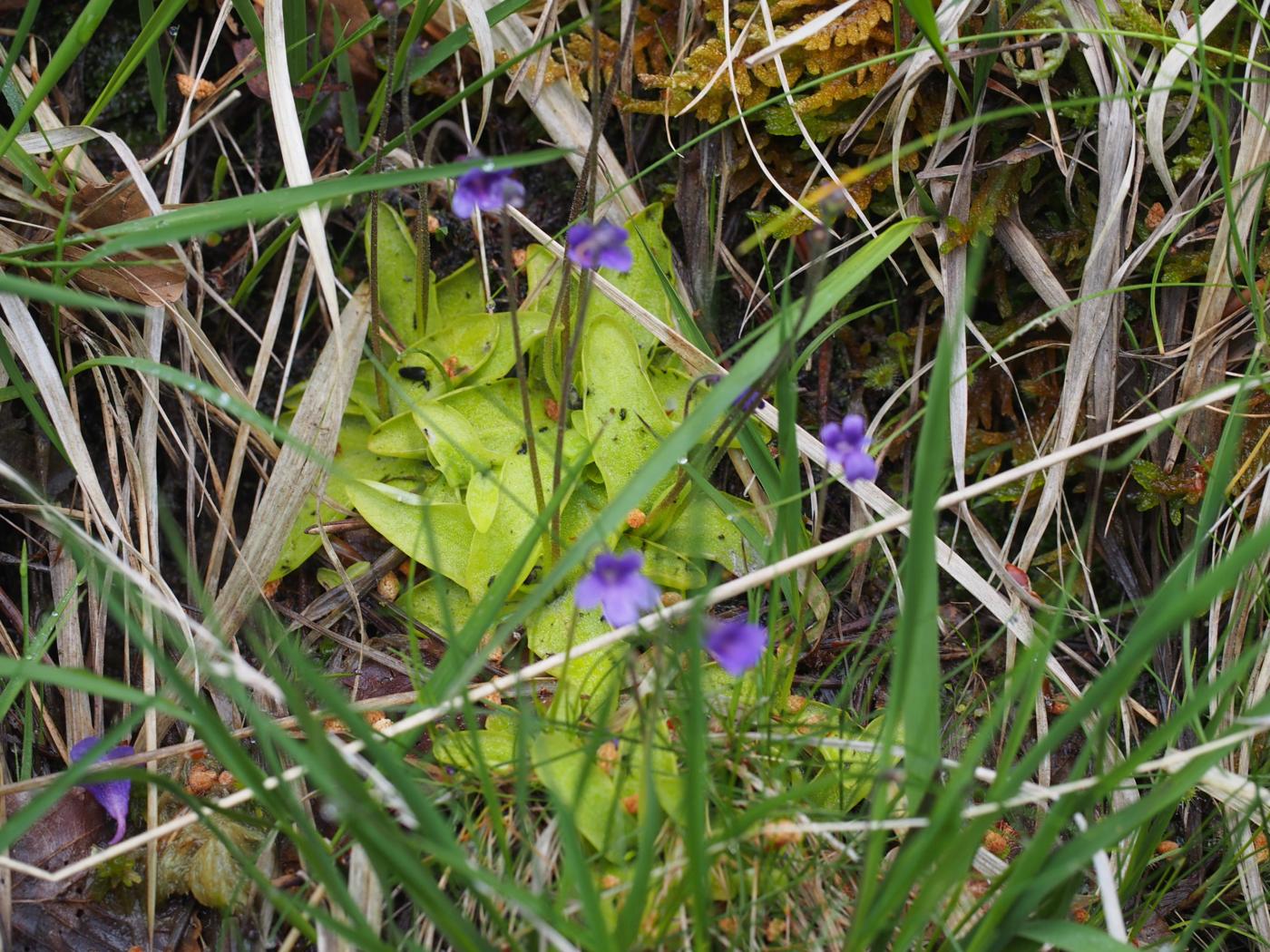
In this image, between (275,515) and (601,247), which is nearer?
(601,247)

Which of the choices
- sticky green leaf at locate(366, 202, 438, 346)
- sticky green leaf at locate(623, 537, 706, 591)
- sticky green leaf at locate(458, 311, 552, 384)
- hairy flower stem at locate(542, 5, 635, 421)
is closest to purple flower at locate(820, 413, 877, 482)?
hairy flower stem at locate(542, 5, 635, 421)

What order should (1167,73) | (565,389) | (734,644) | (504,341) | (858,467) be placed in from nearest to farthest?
(734,644)
(858,467)
(565,389)
(1167,73)
(504,341)

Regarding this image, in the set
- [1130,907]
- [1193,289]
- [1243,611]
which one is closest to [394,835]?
[1130,907]

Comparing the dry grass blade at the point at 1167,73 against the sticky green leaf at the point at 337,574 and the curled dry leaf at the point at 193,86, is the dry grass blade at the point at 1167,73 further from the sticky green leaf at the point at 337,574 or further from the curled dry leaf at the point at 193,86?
the curled dry leaf at the point at 193,86

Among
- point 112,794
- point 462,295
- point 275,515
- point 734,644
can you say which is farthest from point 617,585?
point 462,295

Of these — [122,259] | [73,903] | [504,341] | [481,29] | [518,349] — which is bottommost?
[73,903]

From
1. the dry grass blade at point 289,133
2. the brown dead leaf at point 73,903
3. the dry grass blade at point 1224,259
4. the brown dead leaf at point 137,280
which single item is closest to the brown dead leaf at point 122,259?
the brown dead leaf at point 137,280

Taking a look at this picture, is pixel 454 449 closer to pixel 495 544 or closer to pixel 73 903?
pixel 495 544
